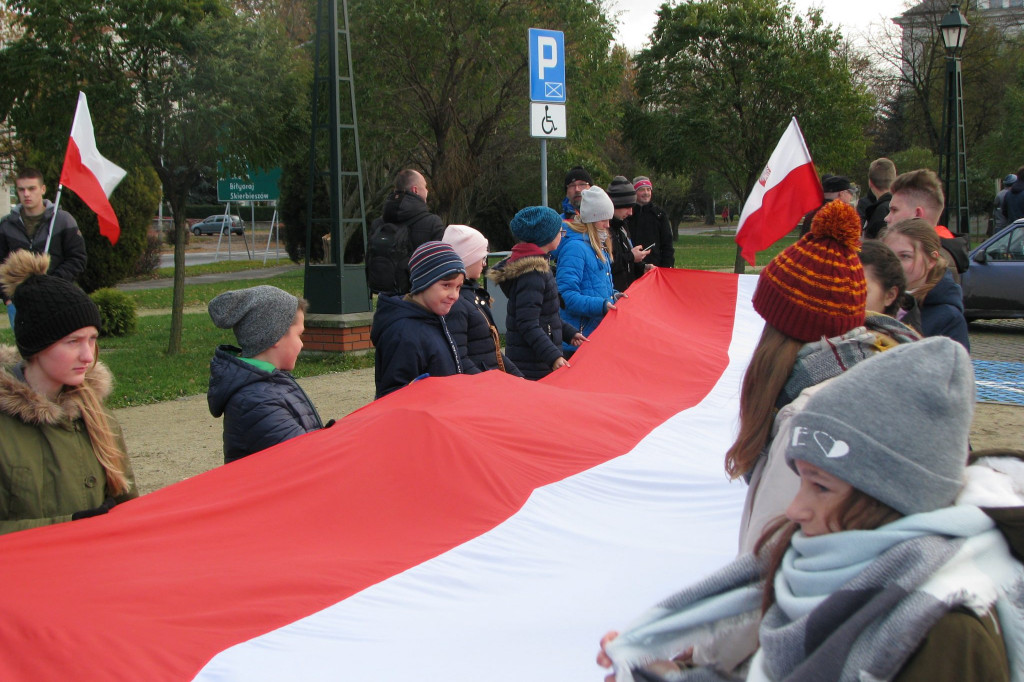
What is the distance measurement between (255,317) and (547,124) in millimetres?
5346

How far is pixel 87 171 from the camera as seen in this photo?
22.5ft

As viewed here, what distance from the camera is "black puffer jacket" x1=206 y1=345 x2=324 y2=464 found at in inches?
152

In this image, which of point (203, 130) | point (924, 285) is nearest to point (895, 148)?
point (203, 130)

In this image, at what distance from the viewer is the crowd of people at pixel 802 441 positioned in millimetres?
1479

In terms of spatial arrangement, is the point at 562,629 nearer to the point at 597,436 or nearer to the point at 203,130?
the point at 597,436

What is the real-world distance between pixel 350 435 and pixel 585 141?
21640 mm

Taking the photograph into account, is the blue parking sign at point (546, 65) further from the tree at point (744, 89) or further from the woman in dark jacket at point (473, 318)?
the tree at point (744, 89)

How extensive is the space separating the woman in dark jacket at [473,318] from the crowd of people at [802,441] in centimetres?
1

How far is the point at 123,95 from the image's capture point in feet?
34.7

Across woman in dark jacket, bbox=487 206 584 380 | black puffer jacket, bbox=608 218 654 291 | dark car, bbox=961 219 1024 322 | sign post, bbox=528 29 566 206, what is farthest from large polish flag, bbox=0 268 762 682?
dark car, bbox=961 219 1024 322

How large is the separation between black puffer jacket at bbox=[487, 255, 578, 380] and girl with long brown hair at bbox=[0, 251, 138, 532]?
3032 millimetres


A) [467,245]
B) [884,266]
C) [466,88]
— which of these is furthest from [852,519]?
[466,88]

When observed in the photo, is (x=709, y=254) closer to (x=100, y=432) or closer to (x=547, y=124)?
(x=547, y=124)

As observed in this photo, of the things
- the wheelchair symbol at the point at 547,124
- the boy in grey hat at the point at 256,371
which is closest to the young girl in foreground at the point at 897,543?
the boy in grey hat at the point at 256,371
